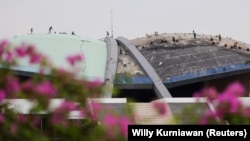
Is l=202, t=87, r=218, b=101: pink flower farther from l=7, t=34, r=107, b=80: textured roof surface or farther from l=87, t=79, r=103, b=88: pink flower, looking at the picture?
l=7, t=34, r=107, b=80: textured roof surface

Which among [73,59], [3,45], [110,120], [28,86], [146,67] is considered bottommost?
[110,120]

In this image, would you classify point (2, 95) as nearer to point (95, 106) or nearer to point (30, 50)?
point (30, 50)

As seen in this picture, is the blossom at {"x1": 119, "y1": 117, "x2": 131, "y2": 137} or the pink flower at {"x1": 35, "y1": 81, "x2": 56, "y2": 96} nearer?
the pink flower at {"x1": 35, "y1": 81, "x2": 56, "y2": 96}

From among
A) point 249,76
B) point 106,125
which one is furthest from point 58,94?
point 249,76

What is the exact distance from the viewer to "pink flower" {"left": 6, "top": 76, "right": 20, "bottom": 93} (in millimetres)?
3586

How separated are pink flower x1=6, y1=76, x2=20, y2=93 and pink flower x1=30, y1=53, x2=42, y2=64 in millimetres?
177

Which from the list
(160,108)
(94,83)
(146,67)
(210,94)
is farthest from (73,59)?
(146,67)

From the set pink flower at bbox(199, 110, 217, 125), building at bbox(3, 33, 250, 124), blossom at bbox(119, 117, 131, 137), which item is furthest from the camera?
building at bbox(3, 33, 250, 124)

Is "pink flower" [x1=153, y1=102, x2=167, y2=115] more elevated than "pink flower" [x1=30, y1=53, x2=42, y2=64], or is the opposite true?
"pink flower" [x1=30, y1=53, x2=42, y2=64]

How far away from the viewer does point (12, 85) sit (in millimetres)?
Answer: 3604
